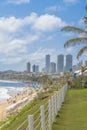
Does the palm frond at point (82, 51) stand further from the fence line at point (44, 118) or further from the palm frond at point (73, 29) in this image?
the fence line at point (44, 118)

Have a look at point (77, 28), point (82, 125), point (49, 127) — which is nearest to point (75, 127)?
point (82, 125)

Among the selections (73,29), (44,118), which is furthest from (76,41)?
(44,118)

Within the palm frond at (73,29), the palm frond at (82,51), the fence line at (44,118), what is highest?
the palm frond at (73,29)

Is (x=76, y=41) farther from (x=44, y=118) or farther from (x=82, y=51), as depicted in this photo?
(x=44, y=118)

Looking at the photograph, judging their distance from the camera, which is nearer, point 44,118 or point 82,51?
A: point 44,118

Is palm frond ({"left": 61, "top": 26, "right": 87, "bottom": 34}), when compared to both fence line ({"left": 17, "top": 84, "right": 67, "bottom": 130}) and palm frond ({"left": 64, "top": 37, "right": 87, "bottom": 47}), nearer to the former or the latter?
palm frond ({"left": 64, "top": 37, "right": 87, "bottom": 47})

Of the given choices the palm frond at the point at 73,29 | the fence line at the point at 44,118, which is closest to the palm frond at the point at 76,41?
the palm frond at the point at 73,29

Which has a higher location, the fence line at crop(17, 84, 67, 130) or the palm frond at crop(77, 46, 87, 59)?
the palm frond at crop(77, 46, 87, 59)

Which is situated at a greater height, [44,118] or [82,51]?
[82,51]

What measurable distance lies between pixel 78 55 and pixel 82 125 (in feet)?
59.4

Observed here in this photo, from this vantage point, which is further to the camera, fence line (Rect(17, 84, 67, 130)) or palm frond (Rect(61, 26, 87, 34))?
palm frond (Rect(61, 26, 87, 34))

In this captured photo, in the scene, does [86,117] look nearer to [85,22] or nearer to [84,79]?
[85,22]

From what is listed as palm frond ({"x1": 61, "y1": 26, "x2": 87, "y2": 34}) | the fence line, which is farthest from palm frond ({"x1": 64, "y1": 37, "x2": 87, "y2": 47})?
the fence line

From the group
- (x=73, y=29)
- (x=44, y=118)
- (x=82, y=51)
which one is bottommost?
(x=44, y=118)
